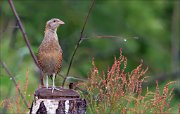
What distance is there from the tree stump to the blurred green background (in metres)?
5.97

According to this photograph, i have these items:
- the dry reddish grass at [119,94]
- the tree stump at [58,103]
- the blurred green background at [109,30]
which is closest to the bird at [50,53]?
the tree stump at [58,103]

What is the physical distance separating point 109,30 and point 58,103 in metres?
8.72

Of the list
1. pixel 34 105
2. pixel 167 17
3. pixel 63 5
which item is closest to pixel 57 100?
pixel 34 105

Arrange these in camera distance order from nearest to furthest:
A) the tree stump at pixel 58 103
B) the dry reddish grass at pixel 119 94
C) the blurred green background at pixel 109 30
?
the tree stump at pixel 58 103 → the dry reddish grass at pixel 119 94 → the blurred green background at pixel 109 30

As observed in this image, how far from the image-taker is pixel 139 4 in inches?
623

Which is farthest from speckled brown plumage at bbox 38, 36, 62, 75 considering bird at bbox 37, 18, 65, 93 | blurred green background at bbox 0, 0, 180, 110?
blurred green background at bbox 0, 0, 180, 110

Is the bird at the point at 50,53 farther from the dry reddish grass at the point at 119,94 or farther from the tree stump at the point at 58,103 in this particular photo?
the dry reddish grass at the point at 119,94

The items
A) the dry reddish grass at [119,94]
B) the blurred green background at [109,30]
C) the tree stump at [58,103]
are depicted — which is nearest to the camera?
the tree stump at [58,103]

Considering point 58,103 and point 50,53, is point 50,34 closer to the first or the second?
point 50,53

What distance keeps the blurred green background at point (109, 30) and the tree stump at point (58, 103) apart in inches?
235

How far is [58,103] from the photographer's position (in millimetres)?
4738

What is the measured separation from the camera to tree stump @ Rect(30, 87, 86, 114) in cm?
473

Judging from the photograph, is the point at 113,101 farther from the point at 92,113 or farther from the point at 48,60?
the point at 48,60

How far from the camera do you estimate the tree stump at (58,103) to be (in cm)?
473
